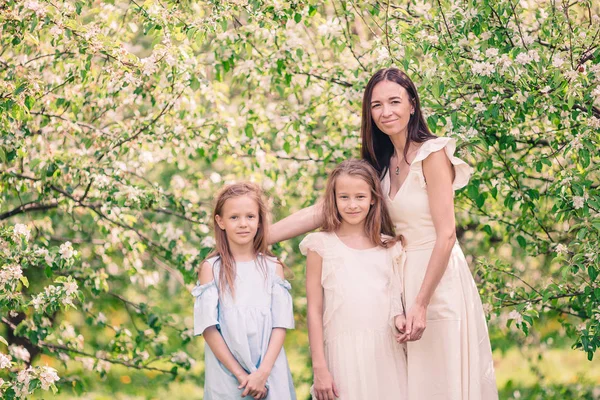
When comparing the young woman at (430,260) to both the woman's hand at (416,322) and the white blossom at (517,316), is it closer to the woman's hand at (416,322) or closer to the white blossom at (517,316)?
the woman's hand at (416,322)

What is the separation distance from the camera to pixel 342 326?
3.15 meters

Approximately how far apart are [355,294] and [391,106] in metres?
0.76

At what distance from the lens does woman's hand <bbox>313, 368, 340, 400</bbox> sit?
308 centimetres

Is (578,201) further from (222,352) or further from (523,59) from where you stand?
(222,352)

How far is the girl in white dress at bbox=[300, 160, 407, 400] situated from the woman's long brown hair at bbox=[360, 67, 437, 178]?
0.54 feet

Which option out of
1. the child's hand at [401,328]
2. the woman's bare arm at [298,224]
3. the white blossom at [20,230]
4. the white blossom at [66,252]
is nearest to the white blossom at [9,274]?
the white blossom at [20,230]

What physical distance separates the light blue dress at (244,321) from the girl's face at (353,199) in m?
0.40

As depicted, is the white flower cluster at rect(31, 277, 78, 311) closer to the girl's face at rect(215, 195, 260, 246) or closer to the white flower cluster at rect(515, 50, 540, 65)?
the girl's face at rect(215, 195, 260, 246)

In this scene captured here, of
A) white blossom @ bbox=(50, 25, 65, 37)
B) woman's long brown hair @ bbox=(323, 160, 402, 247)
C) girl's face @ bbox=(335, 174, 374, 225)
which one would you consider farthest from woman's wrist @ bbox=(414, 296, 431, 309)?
white blossom @ bbox=(50, 25, 65, 37)

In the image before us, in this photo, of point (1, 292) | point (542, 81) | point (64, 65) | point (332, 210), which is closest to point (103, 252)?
point (64, 65)

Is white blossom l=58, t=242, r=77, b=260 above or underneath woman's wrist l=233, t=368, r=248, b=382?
above

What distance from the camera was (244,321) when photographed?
3084 millimetres

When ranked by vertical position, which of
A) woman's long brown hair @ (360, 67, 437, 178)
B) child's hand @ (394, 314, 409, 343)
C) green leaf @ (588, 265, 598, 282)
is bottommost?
child's hand @ (394, 314, 409, 343)

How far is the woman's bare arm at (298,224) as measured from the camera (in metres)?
3.39
